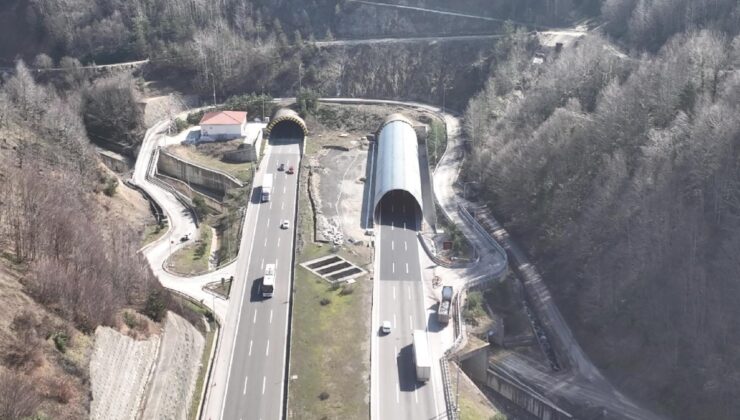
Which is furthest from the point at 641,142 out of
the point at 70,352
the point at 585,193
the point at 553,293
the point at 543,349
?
the point at 70,352

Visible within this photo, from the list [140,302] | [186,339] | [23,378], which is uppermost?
[23,378]

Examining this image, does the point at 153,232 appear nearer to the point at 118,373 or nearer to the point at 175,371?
the point at 175,371

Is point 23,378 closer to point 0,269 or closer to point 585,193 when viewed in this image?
point 0,269

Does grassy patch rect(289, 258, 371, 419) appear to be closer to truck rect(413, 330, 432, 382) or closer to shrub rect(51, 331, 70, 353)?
truck rect(413, 330, 432, 382)

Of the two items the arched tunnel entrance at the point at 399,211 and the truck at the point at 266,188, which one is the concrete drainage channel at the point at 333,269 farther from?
the truck at the point at 266,188

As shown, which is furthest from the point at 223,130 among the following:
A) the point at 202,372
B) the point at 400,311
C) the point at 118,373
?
the point at 118,373

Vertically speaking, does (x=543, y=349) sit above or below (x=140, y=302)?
below
